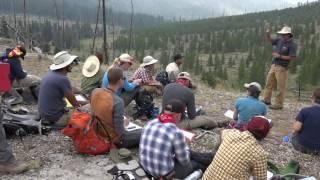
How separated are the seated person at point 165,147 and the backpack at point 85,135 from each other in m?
1.31

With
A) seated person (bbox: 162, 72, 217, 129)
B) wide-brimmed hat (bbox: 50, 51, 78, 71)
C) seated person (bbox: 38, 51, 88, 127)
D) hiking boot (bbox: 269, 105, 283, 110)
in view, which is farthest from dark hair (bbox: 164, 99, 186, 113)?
hiking boot (bbox: 269, 105, 283, 110)

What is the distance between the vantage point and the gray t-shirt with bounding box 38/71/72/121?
22.5ft

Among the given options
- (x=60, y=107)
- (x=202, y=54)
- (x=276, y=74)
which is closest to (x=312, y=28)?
(x=202, y=54)

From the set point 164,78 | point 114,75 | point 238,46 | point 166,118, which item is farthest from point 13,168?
point 238,46

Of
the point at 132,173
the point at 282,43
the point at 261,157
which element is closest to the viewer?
the point at 261,157

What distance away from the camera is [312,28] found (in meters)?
76.2

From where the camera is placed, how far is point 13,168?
564cm

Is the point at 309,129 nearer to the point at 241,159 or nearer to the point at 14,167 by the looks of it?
the point at 241,159

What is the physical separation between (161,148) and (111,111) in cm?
150

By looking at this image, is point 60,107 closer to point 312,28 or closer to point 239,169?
point 239,169

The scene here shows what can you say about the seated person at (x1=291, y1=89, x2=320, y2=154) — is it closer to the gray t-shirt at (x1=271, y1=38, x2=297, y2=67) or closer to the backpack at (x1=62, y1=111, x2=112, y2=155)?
the backpack at (x1=62, y1=111, x2=112, y2=155)

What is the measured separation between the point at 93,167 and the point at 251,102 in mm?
2984

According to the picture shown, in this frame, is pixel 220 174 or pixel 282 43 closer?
pixel 220 174

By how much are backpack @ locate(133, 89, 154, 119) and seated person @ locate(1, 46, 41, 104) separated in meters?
2.39
